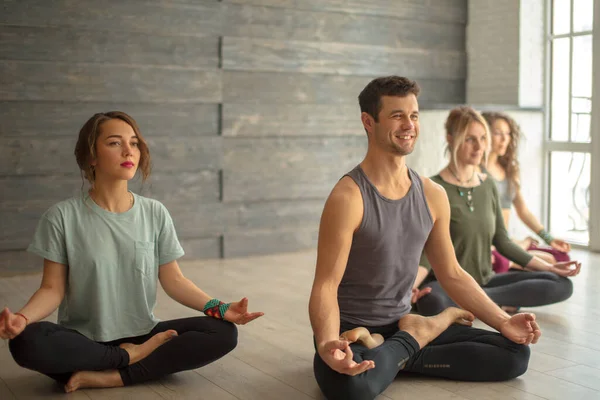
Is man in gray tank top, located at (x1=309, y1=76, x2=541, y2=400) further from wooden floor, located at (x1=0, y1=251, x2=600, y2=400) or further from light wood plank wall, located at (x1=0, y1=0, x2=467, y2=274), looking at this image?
light wood plank wall, located at (x1=0, y1=0, x2=467, y2=274)

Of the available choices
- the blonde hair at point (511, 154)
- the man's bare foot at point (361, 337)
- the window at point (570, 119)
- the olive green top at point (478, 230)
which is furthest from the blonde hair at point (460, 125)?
the window at point (570, 119)

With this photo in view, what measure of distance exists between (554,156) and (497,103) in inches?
22.7

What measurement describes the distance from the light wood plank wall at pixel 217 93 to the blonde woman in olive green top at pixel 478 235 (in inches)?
82.8

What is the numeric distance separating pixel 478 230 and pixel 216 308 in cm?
137

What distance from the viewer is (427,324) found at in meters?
2.73

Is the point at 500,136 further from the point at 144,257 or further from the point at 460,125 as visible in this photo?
the point at 144,257

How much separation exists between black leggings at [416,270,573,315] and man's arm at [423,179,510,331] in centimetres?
79

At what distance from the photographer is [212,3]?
17.4 ft

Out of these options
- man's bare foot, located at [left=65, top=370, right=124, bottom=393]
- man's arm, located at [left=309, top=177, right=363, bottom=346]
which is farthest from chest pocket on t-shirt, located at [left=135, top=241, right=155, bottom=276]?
man's arm, located at [left=309, top=177, right=363, bottom=346]

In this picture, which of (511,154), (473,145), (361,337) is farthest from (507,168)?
(361,337)

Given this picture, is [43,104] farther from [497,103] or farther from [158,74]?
[497,103]

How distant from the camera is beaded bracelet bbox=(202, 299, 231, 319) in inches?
106

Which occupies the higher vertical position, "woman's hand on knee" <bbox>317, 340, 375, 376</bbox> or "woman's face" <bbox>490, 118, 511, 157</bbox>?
"woman's face" <bbox>490, 118, 511, 157</bbox>

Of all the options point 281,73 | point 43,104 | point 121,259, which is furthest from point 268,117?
point 121,259
